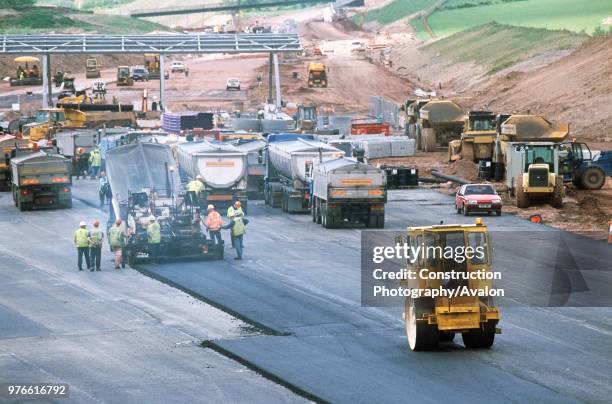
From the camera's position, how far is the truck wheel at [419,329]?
28844mm

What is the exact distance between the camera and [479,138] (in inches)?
2970

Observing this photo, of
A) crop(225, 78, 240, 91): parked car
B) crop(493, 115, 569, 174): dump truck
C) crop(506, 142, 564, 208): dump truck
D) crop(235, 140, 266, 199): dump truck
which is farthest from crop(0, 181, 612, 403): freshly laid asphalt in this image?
crop(225, 78, 240, 91): parked car

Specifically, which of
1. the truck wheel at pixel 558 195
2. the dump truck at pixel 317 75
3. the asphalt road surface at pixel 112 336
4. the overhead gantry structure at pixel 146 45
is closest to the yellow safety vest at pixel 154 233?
the asphalt road surface at pixel 112 336

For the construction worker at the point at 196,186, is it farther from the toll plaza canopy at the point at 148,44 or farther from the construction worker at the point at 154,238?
the toll plaza canopy at the point at 148,44

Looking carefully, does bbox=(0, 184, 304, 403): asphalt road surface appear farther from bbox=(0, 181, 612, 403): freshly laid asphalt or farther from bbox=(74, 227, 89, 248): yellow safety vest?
bbox=(74, 227, 89, 248): yellow safety vest

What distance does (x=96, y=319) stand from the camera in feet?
117

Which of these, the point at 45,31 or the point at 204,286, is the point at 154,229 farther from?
the point at 45,31

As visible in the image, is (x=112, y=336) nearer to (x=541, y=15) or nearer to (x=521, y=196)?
(x=521, y=196)

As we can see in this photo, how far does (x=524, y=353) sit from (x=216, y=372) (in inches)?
279

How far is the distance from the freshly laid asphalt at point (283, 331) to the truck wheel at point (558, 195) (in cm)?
699

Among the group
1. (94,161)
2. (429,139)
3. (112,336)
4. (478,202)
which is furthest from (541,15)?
(112,336)

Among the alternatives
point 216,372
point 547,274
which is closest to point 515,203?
point 547,274

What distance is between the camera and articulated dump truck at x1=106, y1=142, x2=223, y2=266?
147 ft

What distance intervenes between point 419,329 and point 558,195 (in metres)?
30.3
